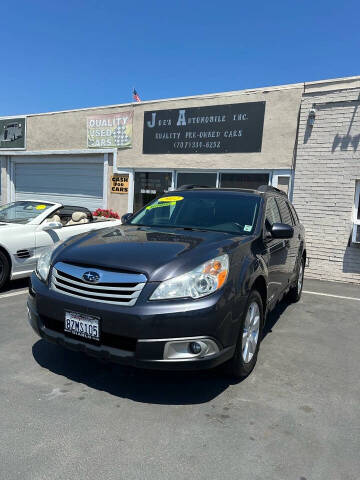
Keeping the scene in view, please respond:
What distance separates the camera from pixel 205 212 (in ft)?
A: 13.1

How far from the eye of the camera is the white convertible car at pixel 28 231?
17.9ft

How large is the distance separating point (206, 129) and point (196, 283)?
7430mm

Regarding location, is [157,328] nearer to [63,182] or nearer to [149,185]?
[149,185]

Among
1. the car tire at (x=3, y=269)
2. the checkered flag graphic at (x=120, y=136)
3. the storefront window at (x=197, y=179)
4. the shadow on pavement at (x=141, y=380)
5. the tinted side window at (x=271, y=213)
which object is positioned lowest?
the shadow on pavement at (x=141, y=380)

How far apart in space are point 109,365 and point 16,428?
102 cm

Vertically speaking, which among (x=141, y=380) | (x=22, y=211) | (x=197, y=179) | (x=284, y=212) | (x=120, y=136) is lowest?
(x=141, y=380)

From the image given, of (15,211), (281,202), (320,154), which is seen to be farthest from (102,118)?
(281,202)

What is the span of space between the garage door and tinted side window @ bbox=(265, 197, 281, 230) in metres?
7.81

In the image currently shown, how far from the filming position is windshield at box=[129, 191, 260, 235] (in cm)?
371

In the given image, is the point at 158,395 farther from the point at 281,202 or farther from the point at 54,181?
the point at 54,181

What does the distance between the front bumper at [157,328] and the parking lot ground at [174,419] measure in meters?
0.39

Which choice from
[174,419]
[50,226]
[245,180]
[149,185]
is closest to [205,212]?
[174,419]

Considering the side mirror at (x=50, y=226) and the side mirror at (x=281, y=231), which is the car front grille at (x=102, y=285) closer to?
the side mirror at (x=281, y=231)

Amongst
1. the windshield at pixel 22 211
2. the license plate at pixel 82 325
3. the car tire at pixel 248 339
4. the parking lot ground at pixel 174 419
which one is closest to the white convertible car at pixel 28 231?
the windshield at pixel 22 211
